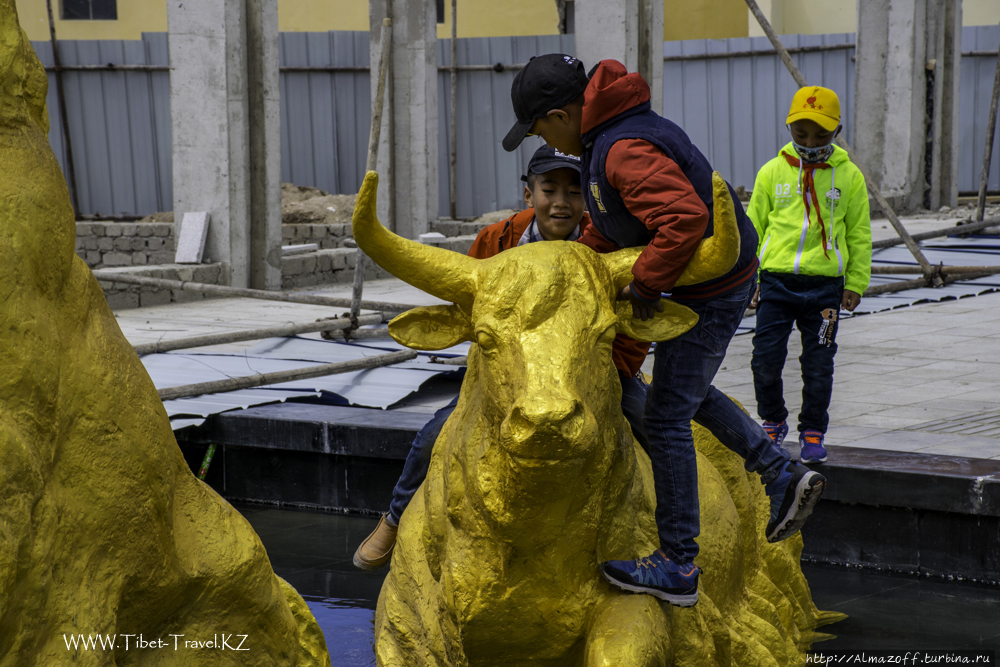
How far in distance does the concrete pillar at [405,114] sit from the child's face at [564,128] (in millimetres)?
13025

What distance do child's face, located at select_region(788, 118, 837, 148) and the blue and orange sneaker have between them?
122 inches

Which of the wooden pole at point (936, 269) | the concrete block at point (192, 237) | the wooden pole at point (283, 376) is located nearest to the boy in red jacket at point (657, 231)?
the wooden pole at point (283, 376)

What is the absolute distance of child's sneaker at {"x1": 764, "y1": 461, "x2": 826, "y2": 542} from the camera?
3586mm

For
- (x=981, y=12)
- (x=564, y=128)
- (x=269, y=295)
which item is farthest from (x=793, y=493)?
(x=981, y=12)

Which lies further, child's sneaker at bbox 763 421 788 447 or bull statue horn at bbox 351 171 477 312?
child's sneaker at bbox 763 421 788 447

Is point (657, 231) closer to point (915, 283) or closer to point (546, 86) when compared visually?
point (546, 86)

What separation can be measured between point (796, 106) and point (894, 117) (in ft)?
49.8

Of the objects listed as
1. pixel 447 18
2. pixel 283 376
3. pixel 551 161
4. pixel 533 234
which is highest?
pixel 447 18

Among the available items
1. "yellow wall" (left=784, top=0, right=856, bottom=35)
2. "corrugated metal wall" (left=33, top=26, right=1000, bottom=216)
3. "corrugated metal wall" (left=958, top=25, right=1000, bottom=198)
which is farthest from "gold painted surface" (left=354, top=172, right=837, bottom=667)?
"yellow wall" (left=784, top=0, right=856, bottom=35)

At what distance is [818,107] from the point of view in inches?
212

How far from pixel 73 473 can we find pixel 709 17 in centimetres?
2680

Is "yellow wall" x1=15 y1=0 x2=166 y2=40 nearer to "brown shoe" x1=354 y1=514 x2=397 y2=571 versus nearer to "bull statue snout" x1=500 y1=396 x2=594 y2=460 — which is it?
"brown shoe" x1=354 y1=514 x2=397 y2=571

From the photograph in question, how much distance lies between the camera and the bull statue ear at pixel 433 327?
9.42ft

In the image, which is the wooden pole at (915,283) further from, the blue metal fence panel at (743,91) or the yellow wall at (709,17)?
the yellow wall at (709,17)
